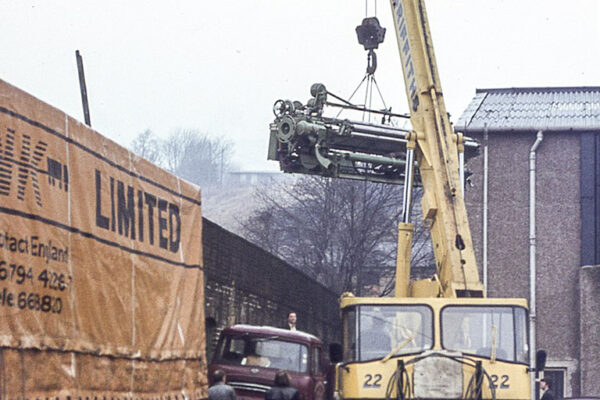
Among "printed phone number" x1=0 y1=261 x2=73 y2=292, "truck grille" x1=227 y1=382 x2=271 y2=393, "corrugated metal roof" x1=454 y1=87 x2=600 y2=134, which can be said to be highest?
"corrugated metal roof" x1=454 y1=87 x2=600 y2=134

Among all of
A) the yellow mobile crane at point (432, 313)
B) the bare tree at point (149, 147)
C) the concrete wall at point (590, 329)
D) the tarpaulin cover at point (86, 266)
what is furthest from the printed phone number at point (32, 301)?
the bare tree at point (149, 147)

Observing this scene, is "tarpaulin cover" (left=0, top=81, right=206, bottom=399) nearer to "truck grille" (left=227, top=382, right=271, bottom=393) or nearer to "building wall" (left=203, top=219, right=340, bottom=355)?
"truck grille" (left=227, top=382, right=271, bottom=393)

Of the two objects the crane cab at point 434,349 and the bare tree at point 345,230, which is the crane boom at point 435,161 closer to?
the crane cab at point 434,349

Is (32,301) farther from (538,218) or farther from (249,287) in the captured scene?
(538,218)

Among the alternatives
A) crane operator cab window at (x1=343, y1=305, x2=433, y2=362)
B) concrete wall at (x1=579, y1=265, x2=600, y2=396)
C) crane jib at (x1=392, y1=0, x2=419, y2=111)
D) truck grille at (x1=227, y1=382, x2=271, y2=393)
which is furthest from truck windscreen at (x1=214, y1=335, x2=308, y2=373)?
concrete wall at (x1=579, y1=265, x2=600, y2=396)

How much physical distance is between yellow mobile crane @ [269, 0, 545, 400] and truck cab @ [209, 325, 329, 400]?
7.74 feet

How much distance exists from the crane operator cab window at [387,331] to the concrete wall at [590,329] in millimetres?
19012

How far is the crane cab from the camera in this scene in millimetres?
12766

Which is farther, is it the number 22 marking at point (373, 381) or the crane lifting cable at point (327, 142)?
the crane lifting cable at point (327, 142)

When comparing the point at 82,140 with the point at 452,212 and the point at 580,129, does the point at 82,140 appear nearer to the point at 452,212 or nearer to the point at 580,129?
the point at 452,212

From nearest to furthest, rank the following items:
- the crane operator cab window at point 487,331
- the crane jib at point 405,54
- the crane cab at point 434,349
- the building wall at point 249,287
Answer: the crane cab at point 434,349 → the crane operator cab window at point 487,331 → the crane jib at point 405,54 → the building wall at point 249,287

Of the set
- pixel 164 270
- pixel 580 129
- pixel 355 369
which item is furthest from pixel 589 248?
pixel 164 270

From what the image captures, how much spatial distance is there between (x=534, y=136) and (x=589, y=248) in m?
3.46

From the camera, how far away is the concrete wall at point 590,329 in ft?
102
